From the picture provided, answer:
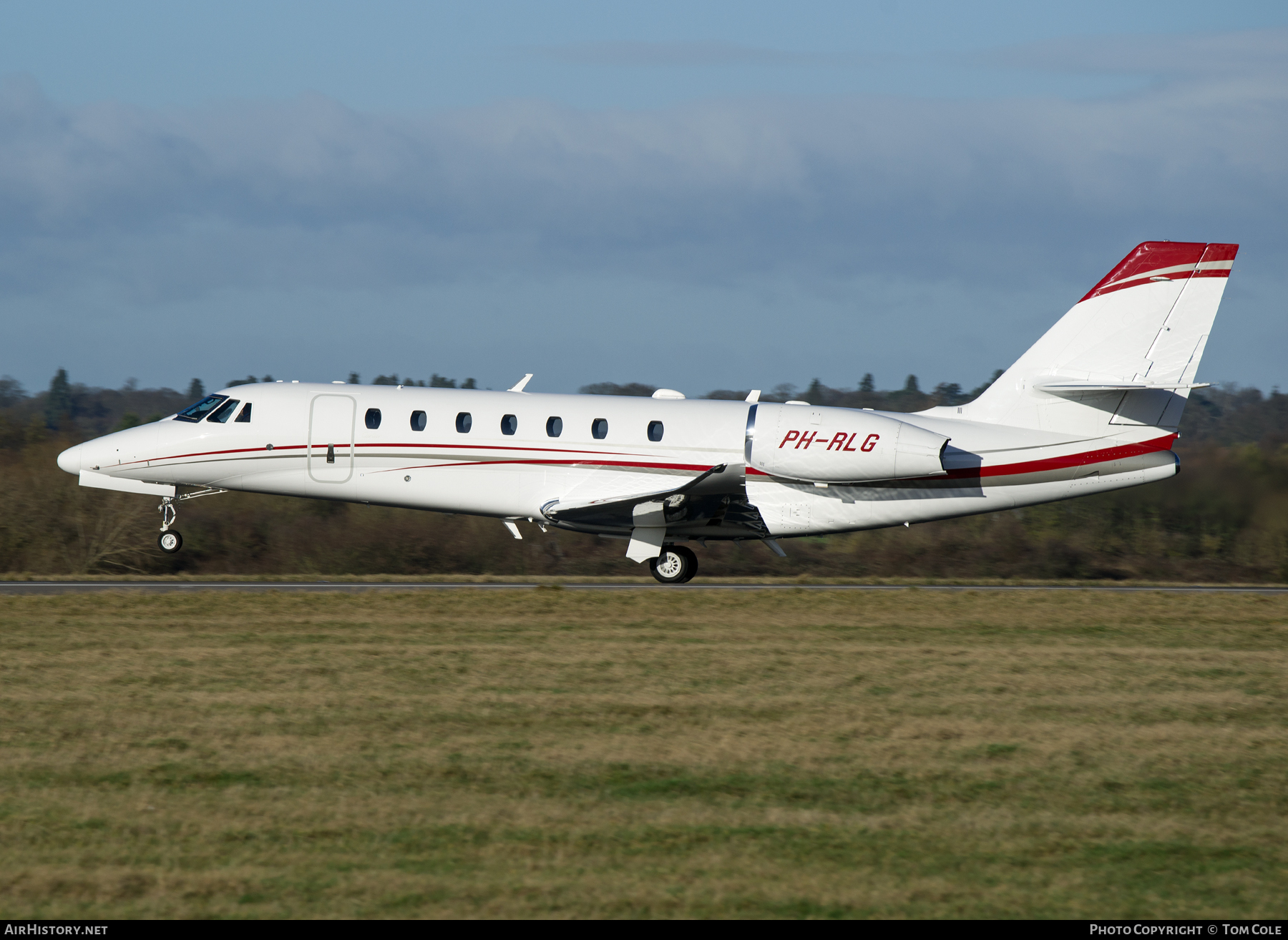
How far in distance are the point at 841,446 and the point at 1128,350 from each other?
4.85 metres

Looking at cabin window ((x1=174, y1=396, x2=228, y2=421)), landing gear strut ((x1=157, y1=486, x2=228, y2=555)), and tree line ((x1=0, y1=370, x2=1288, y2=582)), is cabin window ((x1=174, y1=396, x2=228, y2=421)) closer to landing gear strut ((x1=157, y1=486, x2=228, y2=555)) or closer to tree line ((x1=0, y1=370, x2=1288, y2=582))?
landing gear strut ((x1=157, y1=486, x2=228, y2=555))

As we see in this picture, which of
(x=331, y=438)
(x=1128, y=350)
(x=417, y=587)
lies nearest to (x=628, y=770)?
(x=417, y=587)

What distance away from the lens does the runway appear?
19266 millimetres

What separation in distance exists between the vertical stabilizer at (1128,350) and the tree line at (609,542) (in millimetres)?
6960

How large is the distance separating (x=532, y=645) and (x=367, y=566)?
55.4ft

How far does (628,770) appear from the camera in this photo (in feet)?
28.1

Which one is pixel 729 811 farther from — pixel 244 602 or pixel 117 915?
pixel 244 602

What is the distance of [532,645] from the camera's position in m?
13.7

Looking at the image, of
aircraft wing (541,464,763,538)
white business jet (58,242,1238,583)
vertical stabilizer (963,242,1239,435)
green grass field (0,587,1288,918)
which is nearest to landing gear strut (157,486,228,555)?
white business jet (58,242,1238,583)

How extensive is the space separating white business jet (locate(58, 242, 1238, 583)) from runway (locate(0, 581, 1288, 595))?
0.93 metres

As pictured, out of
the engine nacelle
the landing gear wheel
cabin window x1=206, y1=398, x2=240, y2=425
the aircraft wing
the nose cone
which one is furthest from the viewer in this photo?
the nose cone

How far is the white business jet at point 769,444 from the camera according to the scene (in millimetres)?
19000
